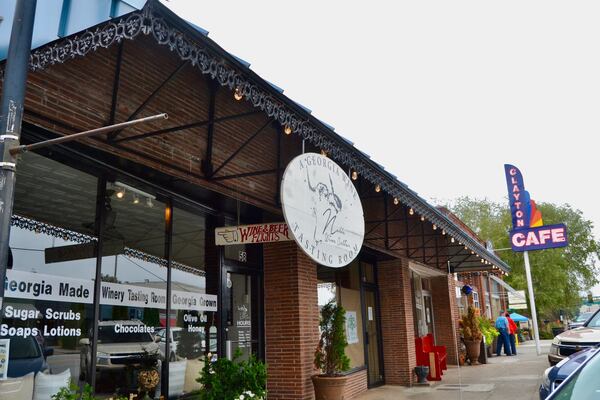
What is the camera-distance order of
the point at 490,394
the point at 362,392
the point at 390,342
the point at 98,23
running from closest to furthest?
the point at 98,23
the point at 490,394
the point at 362,392
the point at 390,342

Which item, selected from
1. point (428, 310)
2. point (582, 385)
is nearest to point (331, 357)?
point (582, 385)

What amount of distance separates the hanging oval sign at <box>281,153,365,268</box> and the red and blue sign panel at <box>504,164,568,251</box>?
16.7 m

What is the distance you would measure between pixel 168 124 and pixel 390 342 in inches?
364

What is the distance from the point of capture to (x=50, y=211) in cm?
571

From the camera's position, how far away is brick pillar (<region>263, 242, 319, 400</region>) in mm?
8695

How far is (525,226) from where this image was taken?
2175 cm

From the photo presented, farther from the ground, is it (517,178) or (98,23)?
(517,178)

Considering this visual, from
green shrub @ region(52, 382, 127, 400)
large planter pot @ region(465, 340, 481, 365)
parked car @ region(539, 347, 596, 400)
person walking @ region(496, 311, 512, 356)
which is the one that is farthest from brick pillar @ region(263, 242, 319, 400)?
person walking @ region(496, 311, 512, 356)

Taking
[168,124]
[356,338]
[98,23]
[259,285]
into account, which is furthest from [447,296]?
[98,23]

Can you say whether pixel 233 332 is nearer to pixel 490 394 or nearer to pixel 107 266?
pixel 107 266

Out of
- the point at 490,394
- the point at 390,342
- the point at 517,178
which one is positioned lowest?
the point at 490,394

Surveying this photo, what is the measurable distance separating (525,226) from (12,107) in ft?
71.9

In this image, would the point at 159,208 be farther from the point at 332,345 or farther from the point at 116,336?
the point at 332,345

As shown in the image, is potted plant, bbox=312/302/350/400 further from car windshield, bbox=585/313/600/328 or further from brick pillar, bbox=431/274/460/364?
brick pillar, bbox=431/274/460/364
